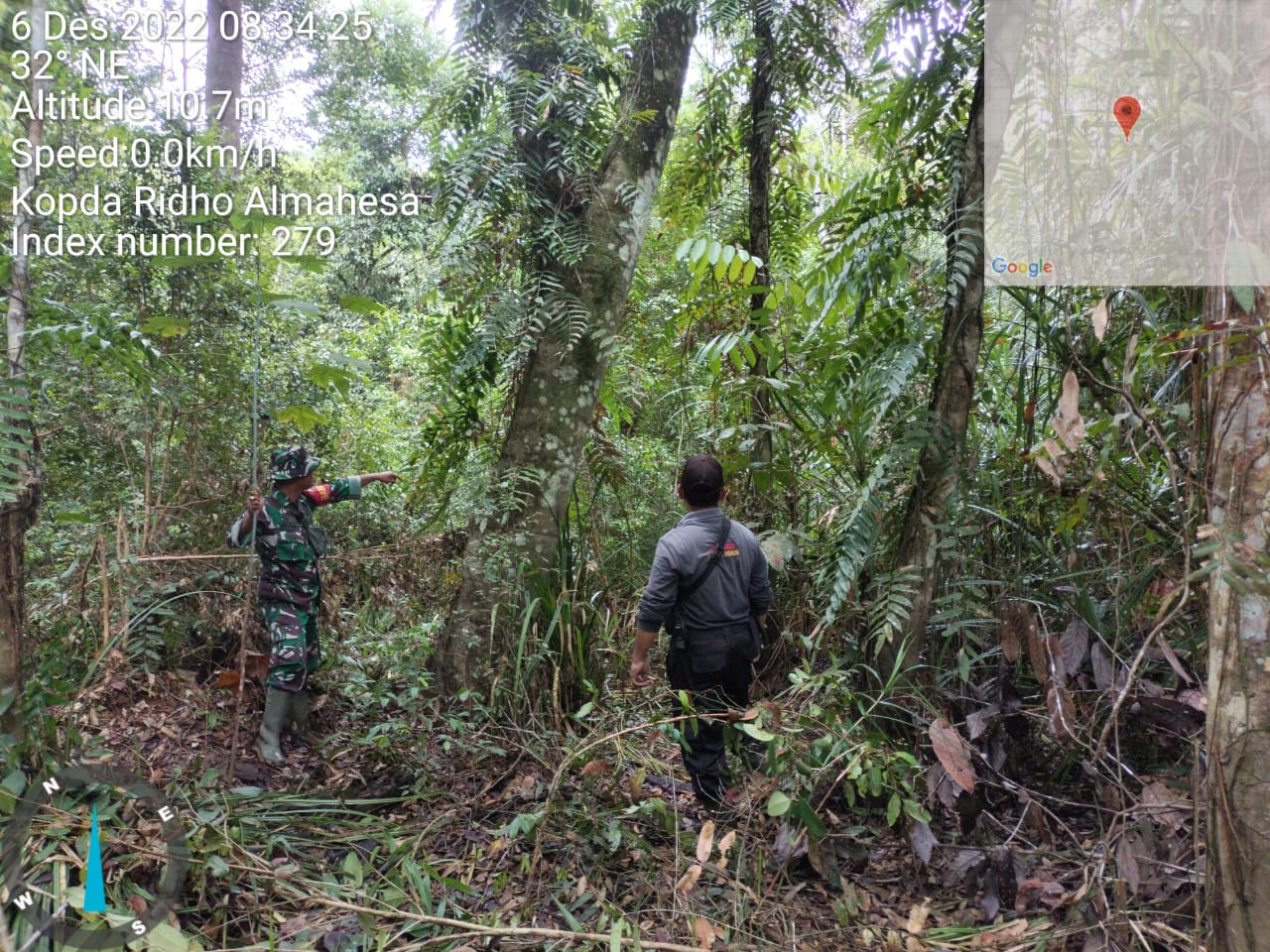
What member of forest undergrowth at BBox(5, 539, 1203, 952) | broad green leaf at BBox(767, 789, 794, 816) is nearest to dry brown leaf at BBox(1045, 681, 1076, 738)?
forest undergrowth at BBox(5, 539, 1203, 952)

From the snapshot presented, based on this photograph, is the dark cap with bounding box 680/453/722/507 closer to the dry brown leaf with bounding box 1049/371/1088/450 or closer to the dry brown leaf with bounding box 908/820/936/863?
the dry brown leaf with bounding box 908/820/936/863

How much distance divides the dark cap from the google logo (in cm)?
146

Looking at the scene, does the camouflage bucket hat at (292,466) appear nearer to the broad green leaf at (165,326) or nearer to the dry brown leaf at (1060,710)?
the broad green leaf at (165,326)

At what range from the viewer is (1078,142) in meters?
3.61

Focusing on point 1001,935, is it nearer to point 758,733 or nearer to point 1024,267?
point 758,733

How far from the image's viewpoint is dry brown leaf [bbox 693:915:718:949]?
251cm

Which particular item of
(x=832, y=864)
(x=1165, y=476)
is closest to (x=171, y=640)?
(x=832, y=864)

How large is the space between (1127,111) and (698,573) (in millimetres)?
2521

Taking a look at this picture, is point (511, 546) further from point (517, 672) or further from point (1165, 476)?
point (1165, 476)

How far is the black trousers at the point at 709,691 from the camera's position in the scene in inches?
144

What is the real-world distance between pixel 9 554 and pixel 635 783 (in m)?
2.37

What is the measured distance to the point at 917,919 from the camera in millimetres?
2709

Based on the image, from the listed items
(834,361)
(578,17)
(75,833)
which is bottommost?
(75,833)

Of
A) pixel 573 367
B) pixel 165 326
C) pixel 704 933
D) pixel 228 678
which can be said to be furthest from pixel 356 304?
pixel 704 933
